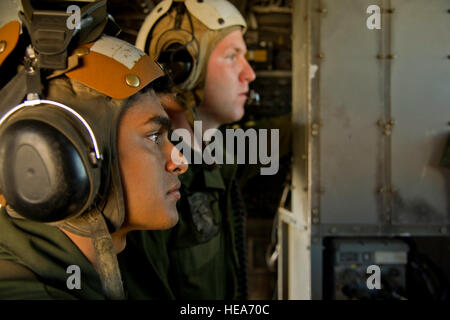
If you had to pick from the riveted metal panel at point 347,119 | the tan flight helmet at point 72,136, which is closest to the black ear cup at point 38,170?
the tan flight helmet at point 72,136

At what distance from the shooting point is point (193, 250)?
4.50 ft

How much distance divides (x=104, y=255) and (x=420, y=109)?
140 centimetres

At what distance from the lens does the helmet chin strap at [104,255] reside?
75cm

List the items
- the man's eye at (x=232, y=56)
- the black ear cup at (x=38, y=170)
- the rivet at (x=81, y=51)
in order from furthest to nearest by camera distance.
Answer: the man's eye at (x=232, y=56)
the rivet at (x=81, y=51)
the black ear cup at (x=38, y=170)

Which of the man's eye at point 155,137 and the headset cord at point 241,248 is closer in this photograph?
the man's eye at point 155,137

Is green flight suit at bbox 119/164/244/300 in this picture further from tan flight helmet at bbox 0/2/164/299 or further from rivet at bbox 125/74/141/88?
rivet at bbox 125/74/141/88

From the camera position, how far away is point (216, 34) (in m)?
1.50

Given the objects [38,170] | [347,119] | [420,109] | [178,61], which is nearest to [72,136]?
[38,170]

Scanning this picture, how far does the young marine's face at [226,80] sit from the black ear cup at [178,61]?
129mm

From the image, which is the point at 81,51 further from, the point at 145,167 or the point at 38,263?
the point at 38,263

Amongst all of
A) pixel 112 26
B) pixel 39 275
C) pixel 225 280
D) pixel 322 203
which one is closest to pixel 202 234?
pixel 225 280

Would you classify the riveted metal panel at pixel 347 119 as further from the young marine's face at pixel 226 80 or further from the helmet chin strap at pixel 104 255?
the helmet chin strap at pixel 104 255

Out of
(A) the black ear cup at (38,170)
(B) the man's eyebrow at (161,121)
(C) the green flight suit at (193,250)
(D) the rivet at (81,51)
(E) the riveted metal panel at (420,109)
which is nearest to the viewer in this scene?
(A) the black ear cup at (38,170)

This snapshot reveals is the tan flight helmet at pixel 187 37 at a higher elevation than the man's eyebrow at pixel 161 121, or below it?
higher
